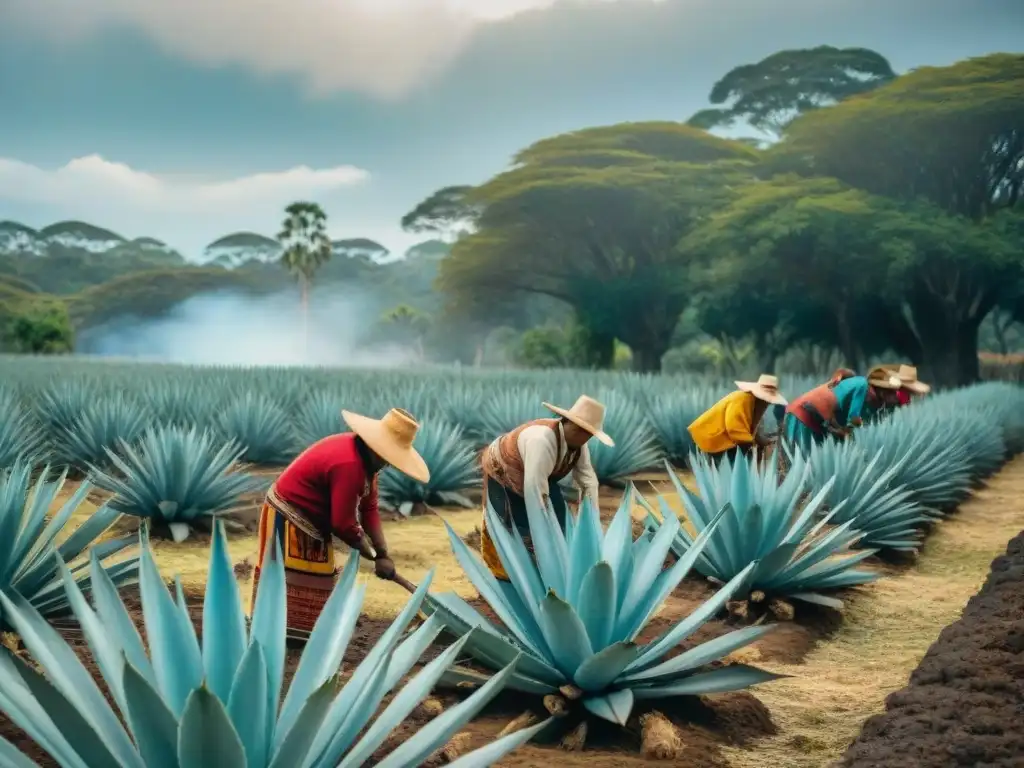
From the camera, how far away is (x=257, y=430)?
33.8ft

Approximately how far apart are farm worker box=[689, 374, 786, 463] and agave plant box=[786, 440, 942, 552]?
1.13 ft

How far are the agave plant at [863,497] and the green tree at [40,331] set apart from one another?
126 feet

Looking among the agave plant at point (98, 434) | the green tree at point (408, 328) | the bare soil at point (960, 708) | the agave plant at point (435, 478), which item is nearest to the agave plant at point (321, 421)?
the agave plant at point (435, 478)

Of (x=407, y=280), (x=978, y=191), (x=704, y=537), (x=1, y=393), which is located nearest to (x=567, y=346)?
(x=978, y=191)

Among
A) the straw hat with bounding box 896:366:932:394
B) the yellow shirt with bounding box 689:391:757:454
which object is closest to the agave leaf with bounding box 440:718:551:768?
the yellow shirt with bounding box 689:391:757:454

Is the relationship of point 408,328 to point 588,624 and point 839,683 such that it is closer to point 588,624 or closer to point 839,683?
point 839,683

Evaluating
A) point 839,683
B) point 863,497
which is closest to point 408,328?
point 863,497

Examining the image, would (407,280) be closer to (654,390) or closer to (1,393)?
(654,390)

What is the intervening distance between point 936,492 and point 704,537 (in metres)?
5.55

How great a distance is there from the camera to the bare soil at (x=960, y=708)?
267cm

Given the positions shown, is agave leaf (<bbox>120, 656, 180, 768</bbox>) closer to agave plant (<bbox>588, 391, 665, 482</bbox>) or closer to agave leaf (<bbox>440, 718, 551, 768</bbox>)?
agave leaf (<bbox>440, 718, 551, 768</bbox>)

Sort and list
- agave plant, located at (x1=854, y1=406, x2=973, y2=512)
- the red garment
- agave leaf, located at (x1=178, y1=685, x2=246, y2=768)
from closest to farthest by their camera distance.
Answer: agave leaf, located at (x1=178, y1=685, x2=246, y2=768), the red garment, agave plant, located at (x1=854, y1=406, x2=973, y2=512)

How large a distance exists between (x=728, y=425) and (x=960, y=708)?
4009 millimetres

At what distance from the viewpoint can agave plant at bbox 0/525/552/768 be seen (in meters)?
2.01
